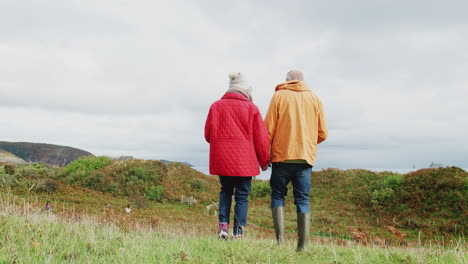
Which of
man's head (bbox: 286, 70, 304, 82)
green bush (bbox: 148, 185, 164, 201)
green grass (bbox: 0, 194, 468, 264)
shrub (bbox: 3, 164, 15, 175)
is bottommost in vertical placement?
green bush (bbox: 148, 185, 164, 201)

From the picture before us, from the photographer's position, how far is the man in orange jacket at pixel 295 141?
18.7 ft

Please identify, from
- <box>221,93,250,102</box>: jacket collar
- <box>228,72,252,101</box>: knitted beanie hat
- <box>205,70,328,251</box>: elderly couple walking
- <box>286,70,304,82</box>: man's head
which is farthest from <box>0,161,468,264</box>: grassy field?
<box>286,70,304,82</box>: man's head

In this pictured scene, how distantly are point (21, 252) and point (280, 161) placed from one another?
12.5 feet

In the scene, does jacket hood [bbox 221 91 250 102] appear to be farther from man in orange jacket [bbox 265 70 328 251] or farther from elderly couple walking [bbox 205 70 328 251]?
man in orange jacket [bbox 265 70 328 251]

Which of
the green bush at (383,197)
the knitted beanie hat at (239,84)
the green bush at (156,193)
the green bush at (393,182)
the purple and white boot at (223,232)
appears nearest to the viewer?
the purple and white boot at (223,232)

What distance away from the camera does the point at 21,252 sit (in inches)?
181

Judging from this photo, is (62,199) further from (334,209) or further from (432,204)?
(432,204)

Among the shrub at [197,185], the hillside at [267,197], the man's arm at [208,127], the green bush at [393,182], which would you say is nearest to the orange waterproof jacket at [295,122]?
the man's arm at [208,127]

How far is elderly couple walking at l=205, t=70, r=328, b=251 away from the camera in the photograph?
576 centimetres

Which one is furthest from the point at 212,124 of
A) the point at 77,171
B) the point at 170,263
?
the point at 77,171

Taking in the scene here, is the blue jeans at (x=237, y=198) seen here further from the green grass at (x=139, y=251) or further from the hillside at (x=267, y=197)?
the hillside at (x=267, y=197)

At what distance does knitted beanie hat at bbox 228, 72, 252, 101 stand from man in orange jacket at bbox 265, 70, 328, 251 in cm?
66

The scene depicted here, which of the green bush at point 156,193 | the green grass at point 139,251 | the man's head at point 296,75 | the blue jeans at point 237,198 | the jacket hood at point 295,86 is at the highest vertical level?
the man's head at point 296,75

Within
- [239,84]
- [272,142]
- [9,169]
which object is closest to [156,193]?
[9,169]
